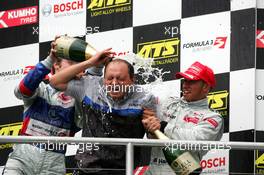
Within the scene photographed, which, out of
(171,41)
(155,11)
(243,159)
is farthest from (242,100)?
(155,11)

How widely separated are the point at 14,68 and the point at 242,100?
1.41 metres

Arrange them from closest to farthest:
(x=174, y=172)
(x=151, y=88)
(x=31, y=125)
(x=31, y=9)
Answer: (x=174, y=172), (x=31, y=125), (x=151, y=88), (x=31, y=9)

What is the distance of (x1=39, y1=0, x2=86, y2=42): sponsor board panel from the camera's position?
514cm

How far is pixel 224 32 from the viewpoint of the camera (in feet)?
16.0

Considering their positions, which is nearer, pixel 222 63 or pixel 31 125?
pixel 31 125

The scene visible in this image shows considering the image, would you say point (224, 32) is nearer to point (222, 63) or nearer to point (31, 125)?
point (222, 63)

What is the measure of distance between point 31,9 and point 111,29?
0.54 m

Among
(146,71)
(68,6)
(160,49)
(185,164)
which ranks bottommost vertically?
(185,164)

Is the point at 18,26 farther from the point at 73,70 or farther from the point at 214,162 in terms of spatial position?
the point at 214,162

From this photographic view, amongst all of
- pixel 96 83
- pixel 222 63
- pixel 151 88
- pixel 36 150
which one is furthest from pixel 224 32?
pixel 36 150

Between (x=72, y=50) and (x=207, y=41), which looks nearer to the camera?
(x=72, y=50)

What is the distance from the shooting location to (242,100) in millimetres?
4828

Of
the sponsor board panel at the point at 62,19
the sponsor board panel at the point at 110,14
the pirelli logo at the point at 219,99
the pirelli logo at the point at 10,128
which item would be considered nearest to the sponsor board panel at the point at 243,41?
the pirelli logo at the point at 219,99

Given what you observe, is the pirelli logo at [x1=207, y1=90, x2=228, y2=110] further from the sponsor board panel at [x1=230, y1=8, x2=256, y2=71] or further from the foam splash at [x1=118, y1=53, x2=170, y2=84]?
the foam splash at [x1=118, y1=53, x2=170, y2=84]
